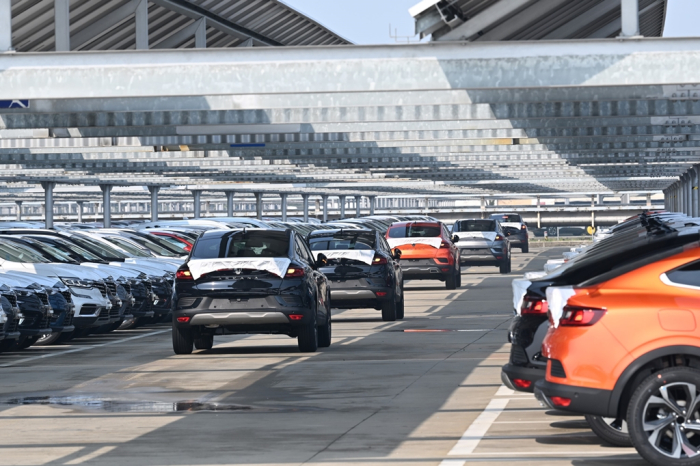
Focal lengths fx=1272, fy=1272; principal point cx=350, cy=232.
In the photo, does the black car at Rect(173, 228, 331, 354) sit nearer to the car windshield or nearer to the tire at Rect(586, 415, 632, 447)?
the car windshield

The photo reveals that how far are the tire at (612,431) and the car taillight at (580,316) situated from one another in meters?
1.19

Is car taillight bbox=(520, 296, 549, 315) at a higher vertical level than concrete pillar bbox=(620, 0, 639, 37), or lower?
lower

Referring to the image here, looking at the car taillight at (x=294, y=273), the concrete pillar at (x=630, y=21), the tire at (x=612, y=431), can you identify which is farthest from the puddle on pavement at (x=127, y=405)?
the concrete pillar at (x=630, y=21)

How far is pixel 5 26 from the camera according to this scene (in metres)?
16.9

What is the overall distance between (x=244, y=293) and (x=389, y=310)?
21.1 feet

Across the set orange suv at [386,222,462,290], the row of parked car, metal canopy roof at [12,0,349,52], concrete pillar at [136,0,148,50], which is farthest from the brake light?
orange suv at [386,222,462,290]

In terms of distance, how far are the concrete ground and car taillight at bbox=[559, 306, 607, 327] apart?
92cm

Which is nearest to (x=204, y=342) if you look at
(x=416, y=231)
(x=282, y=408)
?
(x=282, y=408)

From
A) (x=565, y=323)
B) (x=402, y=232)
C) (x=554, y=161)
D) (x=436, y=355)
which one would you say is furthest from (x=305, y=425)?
(x=554, y=161)

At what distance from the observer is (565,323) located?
305 inches

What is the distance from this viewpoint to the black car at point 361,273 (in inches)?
Answer: 817

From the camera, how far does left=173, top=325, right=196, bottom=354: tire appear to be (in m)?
15.4

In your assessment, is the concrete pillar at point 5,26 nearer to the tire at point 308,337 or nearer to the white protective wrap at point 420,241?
the tire at point 308,337

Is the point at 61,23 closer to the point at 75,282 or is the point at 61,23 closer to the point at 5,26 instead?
the point at 5,26
